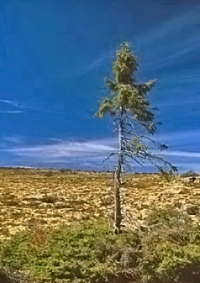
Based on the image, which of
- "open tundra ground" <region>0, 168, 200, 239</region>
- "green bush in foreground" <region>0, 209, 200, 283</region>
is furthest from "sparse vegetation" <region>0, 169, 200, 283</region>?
"open tundra ground" <region>0, 168, 200, 239</region>

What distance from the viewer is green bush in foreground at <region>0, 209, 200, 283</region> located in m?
15.6

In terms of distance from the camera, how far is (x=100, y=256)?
1675cm

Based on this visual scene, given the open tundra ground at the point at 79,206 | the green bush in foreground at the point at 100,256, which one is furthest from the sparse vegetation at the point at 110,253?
the open tundra ground at the point at 79,206

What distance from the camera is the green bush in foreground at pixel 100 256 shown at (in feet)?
51.3

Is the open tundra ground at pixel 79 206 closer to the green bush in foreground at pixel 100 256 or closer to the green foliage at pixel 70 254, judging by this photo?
the green bush in foreground at pixel 100 256

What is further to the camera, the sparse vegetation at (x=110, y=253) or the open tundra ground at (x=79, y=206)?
the open tundra ground at (x=79, y=206)

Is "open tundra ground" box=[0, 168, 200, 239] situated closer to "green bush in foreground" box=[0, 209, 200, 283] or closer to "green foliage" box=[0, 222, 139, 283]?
"green bush in foreground" box=[0, 209, 200, 283]

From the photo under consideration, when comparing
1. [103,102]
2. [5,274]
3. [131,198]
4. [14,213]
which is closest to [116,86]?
[103,102]

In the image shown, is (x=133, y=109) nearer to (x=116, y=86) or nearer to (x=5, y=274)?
(x=116, y=86)

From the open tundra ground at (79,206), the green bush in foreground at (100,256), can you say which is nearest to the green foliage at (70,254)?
the green bush in foreground at (100,256)

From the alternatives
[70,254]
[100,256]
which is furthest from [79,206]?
[70,254]

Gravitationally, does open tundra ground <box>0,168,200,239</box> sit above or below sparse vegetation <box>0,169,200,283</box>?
above

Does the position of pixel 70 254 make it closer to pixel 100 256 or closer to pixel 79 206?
pixel 100 256

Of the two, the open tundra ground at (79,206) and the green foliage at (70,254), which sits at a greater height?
the open tundra ground at (79,206)
